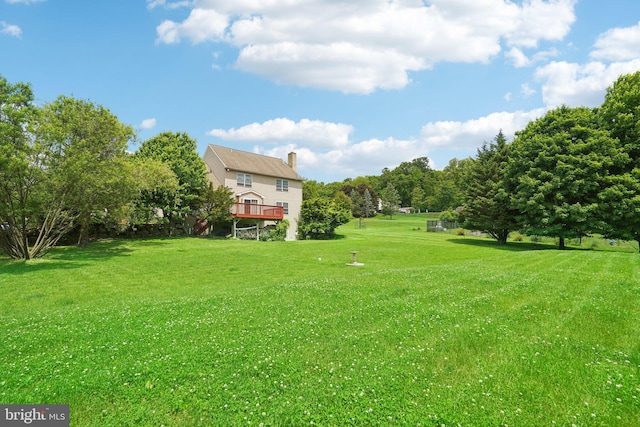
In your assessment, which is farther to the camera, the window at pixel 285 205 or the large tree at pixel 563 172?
the window at pixel 285 205

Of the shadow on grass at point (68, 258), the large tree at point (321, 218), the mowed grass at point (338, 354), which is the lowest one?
the shadow on grass at point (68, 258)

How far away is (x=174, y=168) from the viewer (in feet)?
94.2

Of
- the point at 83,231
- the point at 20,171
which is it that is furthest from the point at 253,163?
the point at 20,171

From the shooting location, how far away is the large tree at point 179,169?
2834cm

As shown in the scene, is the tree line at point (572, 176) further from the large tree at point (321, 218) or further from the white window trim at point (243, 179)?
the white window trim at point (243, 179)

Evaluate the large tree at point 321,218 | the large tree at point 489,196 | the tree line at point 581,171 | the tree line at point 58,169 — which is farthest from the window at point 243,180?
the tree line at point 581,171

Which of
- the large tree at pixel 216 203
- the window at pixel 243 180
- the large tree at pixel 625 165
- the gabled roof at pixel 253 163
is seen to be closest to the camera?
the large tree at pixel 625 165

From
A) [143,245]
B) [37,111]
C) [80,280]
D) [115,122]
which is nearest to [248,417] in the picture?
[80,280]

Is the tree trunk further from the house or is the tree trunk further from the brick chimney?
the brick chimney

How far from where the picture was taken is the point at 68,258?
1852 centimetres

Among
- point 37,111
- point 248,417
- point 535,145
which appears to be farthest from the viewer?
point 535,145

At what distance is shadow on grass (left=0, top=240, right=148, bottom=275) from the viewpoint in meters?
15.3

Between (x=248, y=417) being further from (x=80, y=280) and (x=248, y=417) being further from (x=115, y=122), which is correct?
(x=115, y=122)

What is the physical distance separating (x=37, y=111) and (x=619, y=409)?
23.2 meters
